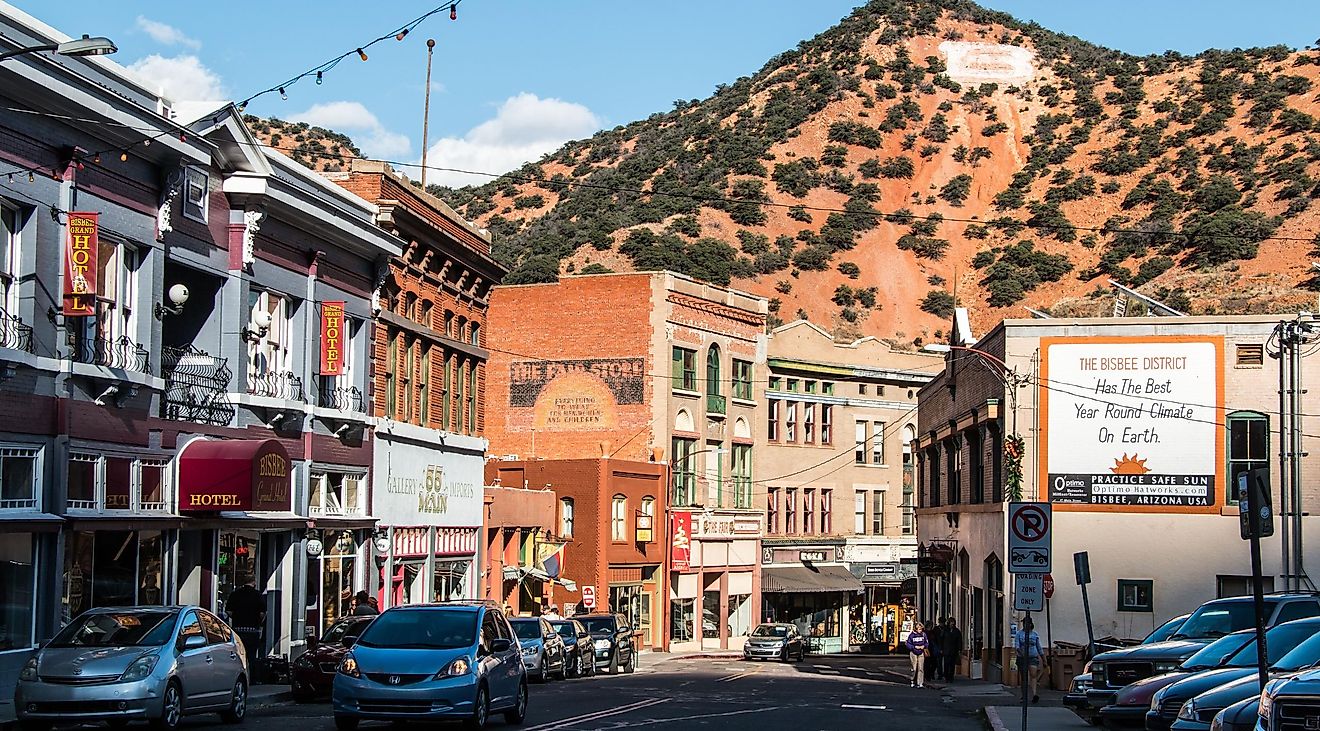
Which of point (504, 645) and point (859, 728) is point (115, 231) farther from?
point (859, 728)

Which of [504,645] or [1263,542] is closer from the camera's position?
[504,645]

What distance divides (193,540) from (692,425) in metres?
36.8

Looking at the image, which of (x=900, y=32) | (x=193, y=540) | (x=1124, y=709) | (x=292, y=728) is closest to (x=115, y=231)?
(x=193, y=540)

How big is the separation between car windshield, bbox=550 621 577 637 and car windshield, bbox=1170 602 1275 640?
1642cm

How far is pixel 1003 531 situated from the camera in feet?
→ 129

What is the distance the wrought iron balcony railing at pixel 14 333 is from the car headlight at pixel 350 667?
735 centimetres

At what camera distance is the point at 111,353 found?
25562 millimetres

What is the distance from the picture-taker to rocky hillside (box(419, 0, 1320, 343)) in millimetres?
107375

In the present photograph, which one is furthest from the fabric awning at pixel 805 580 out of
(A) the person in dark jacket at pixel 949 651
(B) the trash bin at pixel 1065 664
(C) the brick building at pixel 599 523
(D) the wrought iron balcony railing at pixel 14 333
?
(D) the wrought iron balcony railing at pixel 14 333

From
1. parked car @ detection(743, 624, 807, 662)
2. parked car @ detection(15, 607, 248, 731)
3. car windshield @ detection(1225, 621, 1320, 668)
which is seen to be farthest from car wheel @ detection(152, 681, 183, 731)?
parked car @ detection(743, 624, 807, 662)

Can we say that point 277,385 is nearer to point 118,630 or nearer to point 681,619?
point 118,630

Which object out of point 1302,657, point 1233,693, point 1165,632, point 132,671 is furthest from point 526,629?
point 1302,657

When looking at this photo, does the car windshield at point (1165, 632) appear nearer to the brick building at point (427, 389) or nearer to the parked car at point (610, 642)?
the parked car at point (610, 642)

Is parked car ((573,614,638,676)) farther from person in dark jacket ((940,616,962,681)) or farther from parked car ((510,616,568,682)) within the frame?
person in dark jacket ((940,616,962,681))
